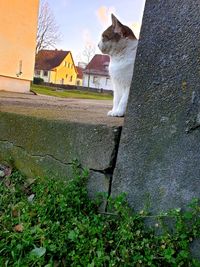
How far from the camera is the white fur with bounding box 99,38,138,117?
1805mm

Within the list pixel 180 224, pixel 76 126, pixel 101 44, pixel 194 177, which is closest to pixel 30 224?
pixel 76 126

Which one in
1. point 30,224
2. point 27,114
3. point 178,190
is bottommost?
point 30,224

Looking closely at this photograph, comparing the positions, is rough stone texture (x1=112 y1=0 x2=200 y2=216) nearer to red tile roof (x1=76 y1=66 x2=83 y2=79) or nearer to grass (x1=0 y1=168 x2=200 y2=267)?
grass (x1=0 y1=168 x2=200 y2=267)

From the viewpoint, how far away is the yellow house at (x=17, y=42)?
17.6 feet

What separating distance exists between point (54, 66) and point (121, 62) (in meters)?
43.8

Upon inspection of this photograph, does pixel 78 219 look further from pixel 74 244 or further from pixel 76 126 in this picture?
pixel 76 126

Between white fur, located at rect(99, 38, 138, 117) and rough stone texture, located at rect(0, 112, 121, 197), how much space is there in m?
0.32

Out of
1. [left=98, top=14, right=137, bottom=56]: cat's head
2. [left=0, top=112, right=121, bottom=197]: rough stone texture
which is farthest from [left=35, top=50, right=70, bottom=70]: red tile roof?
[left=98, top=14, right=137, bottom=56]: cat's head

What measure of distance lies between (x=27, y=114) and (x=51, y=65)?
43.4m

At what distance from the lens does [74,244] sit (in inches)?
58.2

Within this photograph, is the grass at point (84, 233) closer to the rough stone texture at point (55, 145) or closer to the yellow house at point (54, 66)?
the rough stone texture at point (55, 145)

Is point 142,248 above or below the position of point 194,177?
below

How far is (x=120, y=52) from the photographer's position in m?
1.85

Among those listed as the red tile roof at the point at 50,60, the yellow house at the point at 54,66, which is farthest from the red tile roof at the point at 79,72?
the red tile roof at the point at 50,60
